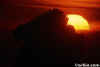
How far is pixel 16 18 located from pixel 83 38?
0.42 metres

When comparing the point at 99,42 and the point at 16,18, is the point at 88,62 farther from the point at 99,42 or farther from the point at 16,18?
the point at 16,18

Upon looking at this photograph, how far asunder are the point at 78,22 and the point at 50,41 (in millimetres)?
246

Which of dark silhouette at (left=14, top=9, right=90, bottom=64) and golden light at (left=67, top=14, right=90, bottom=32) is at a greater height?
golden light at (left=67, top=14, right=90, bottom=32)

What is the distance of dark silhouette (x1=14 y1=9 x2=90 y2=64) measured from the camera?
1.16m

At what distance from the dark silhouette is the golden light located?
0.25 ft

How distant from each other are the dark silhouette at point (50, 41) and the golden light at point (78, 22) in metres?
0.08

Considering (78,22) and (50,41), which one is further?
(78,22)

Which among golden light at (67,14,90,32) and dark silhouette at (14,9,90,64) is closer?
dark silhouette at (14,9,90,64)

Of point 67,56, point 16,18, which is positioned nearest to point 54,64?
point 67,56

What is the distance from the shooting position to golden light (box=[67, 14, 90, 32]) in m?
1.31

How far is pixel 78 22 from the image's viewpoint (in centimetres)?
136

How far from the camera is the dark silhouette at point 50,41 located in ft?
3.81

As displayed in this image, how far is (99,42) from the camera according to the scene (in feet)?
4.59

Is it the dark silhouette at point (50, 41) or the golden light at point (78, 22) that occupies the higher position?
the golden light at point (78, 22)
